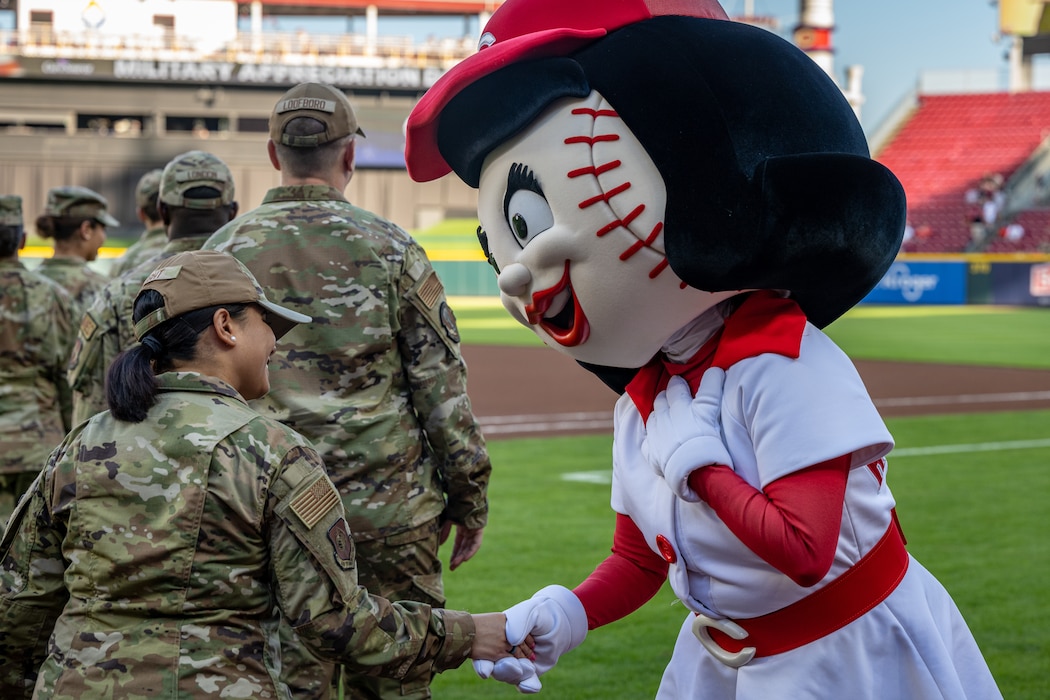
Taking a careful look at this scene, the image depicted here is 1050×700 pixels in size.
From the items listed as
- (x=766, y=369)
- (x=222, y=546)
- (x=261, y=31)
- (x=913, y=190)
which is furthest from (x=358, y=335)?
(x=261, y=31)

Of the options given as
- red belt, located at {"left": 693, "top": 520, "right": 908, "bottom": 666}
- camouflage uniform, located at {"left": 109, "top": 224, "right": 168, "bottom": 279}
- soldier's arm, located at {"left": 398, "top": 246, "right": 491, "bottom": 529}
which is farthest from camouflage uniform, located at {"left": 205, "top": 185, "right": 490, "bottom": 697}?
camouflage uniform, located at {"left": 109, "top": 224, "right": 168, "bottom": 279}

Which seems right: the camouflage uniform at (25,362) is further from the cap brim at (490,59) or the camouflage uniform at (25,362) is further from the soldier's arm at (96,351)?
the cap brim at (490,59)

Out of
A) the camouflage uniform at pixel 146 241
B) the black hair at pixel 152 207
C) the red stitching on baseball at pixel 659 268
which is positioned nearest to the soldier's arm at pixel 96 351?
the camouflage uniform at pixel 146 241

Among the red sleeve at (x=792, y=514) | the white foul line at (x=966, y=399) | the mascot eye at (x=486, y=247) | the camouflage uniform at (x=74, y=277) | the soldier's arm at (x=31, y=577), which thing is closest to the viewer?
the red sleeve at (x=792, y=514)

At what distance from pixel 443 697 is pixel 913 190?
1529 inches

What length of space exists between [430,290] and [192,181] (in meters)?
1.47

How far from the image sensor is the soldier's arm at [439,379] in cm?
414

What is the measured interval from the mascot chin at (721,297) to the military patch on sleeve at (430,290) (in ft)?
4.85

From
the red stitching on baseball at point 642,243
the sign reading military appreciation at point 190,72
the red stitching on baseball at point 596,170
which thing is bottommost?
the sign reading military appreciation at point 190,72

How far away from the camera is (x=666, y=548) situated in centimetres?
249

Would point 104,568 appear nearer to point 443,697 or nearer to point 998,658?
point 443,697

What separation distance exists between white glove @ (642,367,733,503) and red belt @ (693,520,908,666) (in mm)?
309

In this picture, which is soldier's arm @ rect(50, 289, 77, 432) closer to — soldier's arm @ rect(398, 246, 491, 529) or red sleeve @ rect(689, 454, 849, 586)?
soldier's arm @ rect(398, 246, 491, 529)

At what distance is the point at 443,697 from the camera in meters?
5.18
